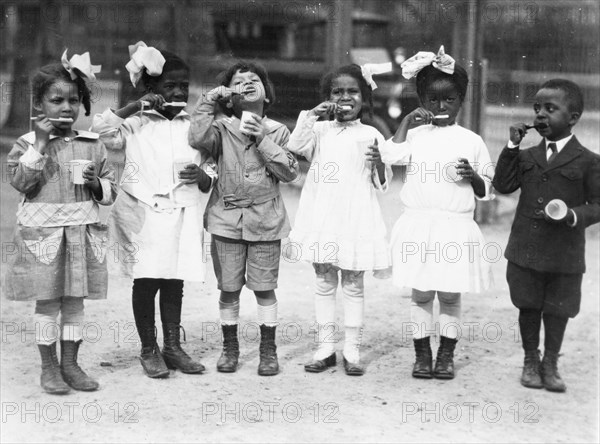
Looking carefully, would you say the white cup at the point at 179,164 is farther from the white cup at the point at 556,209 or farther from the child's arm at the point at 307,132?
the white cup at the point at 556,209

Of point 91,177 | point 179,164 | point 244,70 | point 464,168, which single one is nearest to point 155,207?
point 179,164

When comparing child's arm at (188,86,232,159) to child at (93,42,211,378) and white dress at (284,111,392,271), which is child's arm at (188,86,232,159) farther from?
white dress at (284,111,392,271)

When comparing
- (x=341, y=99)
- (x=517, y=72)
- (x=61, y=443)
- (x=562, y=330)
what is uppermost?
(x=517, y=72)

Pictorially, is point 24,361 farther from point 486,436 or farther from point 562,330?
point 562,330

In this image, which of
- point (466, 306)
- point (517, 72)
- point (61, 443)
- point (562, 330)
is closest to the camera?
point (61, 443)

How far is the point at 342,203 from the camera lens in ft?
13.5

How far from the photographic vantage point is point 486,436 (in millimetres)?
3488

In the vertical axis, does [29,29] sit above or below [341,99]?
above

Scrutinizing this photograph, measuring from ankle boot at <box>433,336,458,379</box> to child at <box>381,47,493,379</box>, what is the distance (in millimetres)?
10

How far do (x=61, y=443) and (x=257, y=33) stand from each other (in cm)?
619

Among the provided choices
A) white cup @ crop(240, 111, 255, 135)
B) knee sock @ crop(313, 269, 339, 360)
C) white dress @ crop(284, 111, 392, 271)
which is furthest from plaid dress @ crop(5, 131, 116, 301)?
knee sock @ crop(313, 269, 339, 360)

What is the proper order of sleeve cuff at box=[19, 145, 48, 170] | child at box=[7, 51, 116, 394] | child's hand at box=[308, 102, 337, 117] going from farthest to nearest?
child's hand at box=[308, 102, 337, 117] < child at box=[7, 51, 116, 394] < sleeve cuff at box=[19, 145, 48, 170]

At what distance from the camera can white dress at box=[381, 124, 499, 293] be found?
4023mm

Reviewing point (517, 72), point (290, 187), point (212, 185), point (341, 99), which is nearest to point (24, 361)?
point (212, 185)
